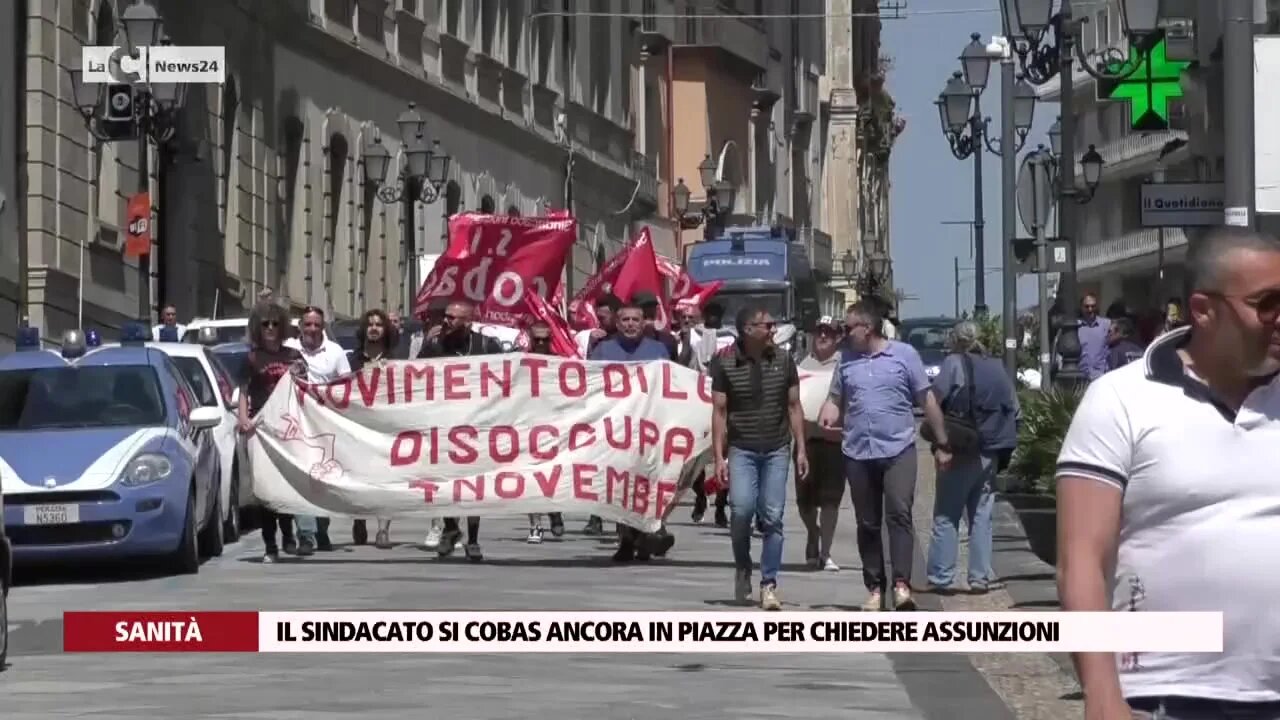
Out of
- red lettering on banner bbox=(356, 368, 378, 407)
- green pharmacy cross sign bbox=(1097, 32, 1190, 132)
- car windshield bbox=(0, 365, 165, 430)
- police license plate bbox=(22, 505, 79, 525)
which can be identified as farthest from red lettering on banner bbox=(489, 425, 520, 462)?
green pharmacy cross sign bbox=(1097, 32, 1190, 132)

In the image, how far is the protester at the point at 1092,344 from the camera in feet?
101

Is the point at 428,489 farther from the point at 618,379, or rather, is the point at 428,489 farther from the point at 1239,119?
the point at 1239,119

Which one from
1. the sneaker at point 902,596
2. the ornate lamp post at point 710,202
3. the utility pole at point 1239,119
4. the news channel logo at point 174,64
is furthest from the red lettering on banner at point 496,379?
the ornate lamp post at point 710,202

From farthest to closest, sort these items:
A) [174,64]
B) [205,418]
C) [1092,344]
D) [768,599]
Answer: [1092,344] → [174,64] → [205,418] → [768,599]

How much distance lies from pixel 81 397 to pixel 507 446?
306cm

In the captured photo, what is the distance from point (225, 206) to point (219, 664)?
83.0ft

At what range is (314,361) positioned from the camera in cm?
2217

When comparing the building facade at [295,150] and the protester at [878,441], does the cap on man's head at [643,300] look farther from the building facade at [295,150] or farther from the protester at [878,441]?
the building facade at [295,150]

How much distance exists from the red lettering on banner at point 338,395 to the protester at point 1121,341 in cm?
716

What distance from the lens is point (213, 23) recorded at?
37.6 metres

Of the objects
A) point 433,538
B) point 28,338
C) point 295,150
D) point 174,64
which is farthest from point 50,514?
point 295,150

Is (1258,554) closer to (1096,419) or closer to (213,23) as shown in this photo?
(1096,419)

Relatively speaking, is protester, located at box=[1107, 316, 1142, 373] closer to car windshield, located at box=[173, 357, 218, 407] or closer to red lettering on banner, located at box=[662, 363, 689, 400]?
red lettering on banner, located at box=[662, 363, 689, 400]

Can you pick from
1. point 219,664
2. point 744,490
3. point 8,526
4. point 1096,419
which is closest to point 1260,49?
point 744,490
